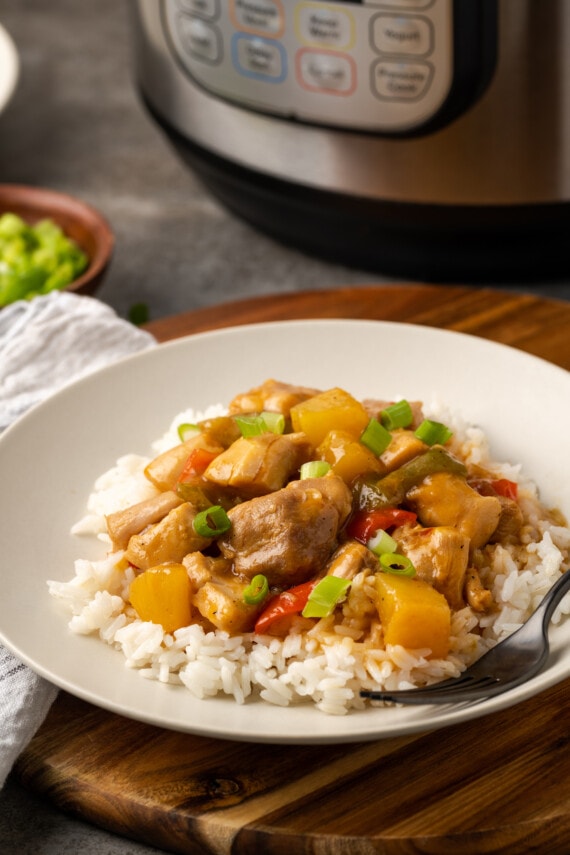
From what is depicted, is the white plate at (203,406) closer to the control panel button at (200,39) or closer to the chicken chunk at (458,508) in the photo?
the chicken chunk at (458,508)

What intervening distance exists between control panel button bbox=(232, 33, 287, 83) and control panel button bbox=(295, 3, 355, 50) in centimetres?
10

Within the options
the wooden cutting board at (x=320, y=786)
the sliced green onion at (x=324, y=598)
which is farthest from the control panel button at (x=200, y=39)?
the wooden cutting board at (x=320, y=786)

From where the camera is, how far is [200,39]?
10.7 feet

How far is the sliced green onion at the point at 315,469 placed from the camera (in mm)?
2098

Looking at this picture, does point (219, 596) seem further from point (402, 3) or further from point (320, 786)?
point (402, 3)

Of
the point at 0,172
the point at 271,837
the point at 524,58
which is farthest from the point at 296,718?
the point at 0,172

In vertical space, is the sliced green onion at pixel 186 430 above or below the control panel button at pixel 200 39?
below

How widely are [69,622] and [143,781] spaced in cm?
34

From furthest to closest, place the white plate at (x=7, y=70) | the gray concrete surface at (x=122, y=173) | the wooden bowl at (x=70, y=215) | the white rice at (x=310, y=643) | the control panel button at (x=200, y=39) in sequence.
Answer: the gray concrete surface at (x=122, y=173) → the white plate at (x=7, y=70) → the wooden bowl at (x=70, y=215) → the control panel button at (x=200, y=39) → the white rice at (x=310, y=643)

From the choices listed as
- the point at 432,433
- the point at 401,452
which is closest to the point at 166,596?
the point at 401,452

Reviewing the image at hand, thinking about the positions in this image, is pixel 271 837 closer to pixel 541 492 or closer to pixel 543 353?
pixel 541 492

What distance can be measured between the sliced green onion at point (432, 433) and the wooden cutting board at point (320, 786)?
0.56 m

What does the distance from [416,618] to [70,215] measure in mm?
2265

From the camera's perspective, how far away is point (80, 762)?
1.82 meters
